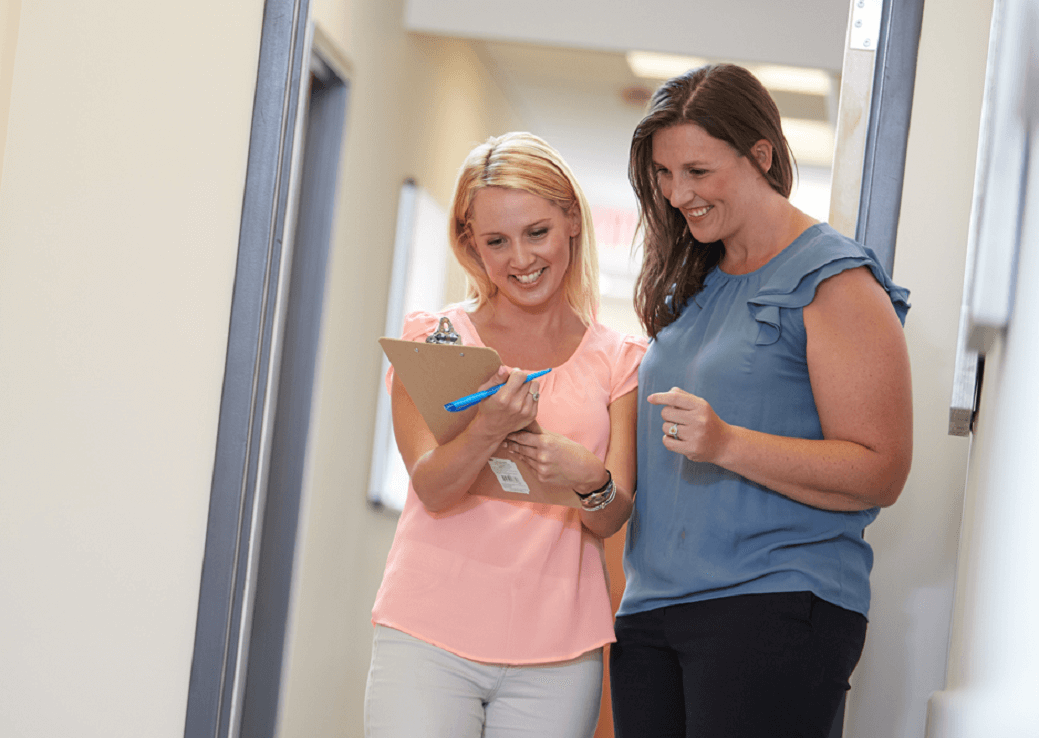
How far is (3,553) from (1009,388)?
184 centimetres

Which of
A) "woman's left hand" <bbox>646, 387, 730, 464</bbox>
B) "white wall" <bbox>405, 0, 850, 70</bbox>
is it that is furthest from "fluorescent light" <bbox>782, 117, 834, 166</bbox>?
"woman's left hand" <bbox>646, 387, 730, 464</bbox>

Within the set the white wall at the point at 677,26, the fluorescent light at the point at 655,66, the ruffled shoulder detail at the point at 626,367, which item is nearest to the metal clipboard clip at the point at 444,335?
the ruffled shoulder detail at the point at 626,367

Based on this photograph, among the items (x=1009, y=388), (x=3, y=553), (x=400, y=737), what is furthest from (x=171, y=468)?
(x=1009, y=388)

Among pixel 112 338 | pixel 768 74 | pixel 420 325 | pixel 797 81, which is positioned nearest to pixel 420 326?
pixel 420 325

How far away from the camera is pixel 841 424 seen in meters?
1.18

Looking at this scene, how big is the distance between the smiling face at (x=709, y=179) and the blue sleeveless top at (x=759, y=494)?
81mm

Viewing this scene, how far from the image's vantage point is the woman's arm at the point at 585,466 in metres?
1.30

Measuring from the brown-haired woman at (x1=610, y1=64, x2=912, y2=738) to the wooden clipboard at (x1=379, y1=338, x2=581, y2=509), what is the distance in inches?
5.7

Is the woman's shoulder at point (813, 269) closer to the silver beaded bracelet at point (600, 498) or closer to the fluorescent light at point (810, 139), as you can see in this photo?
the silver beaded bracelet at point (600, 498)

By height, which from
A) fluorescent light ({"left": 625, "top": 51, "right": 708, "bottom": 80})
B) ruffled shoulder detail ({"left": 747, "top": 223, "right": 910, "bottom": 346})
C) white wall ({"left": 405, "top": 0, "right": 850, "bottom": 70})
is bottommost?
ruffled shoulder detail ({"left": 747, "top": 223, "right": 910, "bottom": 346})

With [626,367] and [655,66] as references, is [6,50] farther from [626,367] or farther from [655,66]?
[655,66]

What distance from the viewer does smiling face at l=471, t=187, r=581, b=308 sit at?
57.7 inches

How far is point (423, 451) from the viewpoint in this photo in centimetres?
144

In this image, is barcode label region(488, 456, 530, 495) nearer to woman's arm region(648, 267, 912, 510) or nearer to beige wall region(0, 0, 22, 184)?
woman's arm region(648, 267, 912, 510)
